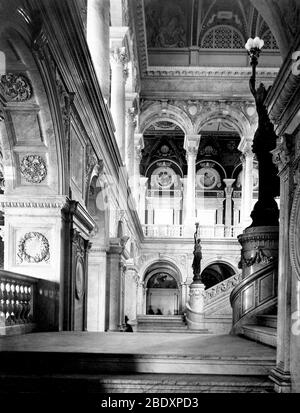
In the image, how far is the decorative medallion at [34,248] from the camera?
787cm

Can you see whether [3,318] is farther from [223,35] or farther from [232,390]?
[223,35]

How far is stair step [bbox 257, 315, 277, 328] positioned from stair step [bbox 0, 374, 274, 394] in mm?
2433

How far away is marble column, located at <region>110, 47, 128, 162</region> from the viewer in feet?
54.1

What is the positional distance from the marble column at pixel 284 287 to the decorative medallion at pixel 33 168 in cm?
389

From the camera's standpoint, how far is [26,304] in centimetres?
Result: 749

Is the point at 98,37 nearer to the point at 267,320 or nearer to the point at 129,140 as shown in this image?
the point at 267,320

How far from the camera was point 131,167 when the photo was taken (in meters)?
21.8

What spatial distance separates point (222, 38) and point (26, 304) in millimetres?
21769

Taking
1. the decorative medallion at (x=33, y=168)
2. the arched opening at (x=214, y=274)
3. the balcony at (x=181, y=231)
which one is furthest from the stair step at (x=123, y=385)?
the arched opening at (x=214, y=274)

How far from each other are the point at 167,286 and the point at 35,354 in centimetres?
2839

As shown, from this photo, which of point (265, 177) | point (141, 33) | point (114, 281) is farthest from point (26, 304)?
point (141, 33)

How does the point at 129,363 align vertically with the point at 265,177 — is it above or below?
below

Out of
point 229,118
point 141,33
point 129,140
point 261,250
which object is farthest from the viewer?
point 229,118

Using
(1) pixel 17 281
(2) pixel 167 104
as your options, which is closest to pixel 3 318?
(1) pixel 17 281
